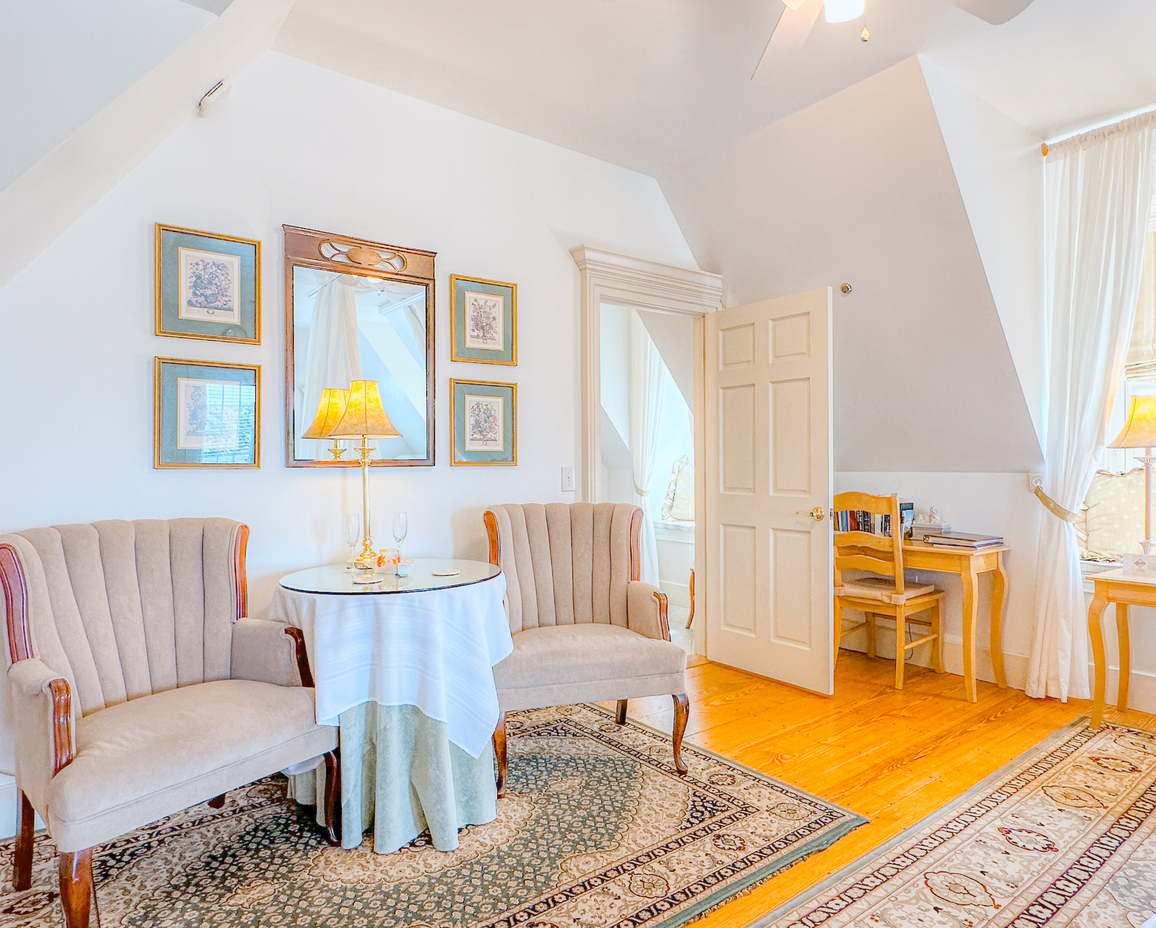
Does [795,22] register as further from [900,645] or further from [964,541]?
[900,645]

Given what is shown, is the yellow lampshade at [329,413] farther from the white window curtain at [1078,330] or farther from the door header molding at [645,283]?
the white window curtain at [1078,330]

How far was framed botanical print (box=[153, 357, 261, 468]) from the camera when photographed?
2.46 metres

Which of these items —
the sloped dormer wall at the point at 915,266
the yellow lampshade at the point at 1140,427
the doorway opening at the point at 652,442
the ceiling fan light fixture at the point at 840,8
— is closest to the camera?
the ceiling fan light fixture at the point at 840,8

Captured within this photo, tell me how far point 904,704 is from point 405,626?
8.39 feet

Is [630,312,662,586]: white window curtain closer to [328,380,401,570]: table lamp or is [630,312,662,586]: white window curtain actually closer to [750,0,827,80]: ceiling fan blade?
[328,380,401,570]: table lamp

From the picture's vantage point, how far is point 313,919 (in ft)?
5.83

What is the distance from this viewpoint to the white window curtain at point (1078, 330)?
3.18 m

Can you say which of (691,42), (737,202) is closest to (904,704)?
(737,202)

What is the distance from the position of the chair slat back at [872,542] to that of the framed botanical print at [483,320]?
1.86 m

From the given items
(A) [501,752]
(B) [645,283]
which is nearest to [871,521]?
(B) [645,283]

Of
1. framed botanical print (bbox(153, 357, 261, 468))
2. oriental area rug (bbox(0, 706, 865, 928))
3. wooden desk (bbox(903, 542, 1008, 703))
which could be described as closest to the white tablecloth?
oriental area rug (bbox(0, 706, 865, 928))

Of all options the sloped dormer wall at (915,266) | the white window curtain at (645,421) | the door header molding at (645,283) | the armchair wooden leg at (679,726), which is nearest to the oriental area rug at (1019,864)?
the armchair wooden leg at (679,726)

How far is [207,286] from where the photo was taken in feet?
8.41

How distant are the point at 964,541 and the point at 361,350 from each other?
311 centimetres
